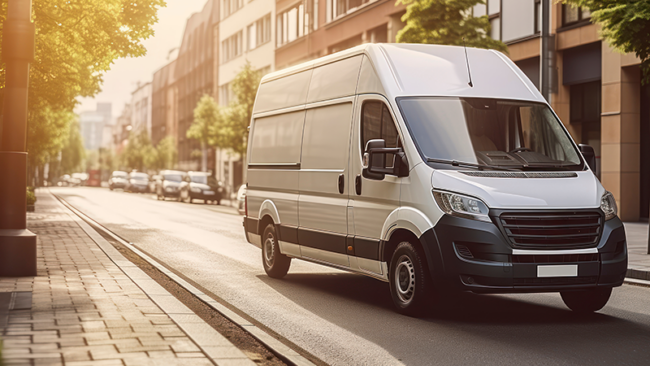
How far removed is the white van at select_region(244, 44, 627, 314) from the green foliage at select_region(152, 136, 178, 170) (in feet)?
271

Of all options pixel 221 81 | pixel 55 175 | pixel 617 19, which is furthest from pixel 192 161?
pixel 617 19

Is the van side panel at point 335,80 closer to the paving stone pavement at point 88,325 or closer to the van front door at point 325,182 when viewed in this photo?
A: the van front door at point 325,182

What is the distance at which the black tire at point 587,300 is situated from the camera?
8.25m

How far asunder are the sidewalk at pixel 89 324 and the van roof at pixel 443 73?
319 centimetres

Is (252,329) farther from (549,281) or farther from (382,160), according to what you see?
(549,281)

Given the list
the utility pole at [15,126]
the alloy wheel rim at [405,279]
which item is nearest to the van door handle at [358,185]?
the alloy wheel rim at [405,279]

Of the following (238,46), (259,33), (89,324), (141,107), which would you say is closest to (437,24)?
(89,324)

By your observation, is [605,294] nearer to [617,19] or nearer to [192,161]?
[617,19]

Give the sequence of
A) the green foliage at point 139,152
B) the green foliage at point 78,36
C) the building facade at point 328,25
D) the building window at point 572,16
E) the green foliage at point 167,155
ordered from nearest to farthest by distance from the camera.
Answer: the green foliage at point 78,36
the building window at point 572,16
the building facade at point 328,25
the green foliage at point 167,155
the green foliage at point 139,152

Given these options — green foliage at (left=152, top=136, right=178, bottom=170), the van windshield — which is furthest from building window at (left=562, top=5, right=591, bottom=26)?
green foliage at (left=152, top=136, right=178, bottom=170)

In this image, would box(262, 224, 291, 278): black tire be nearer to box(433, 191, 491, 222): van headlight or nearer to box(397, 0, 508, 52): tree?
box(433, 191, 491, 222): van headlight

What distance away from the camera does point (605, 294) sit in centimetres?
823

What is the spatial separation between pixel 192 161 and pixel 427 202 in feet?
275

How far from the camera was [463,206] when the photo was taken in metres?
7.55
